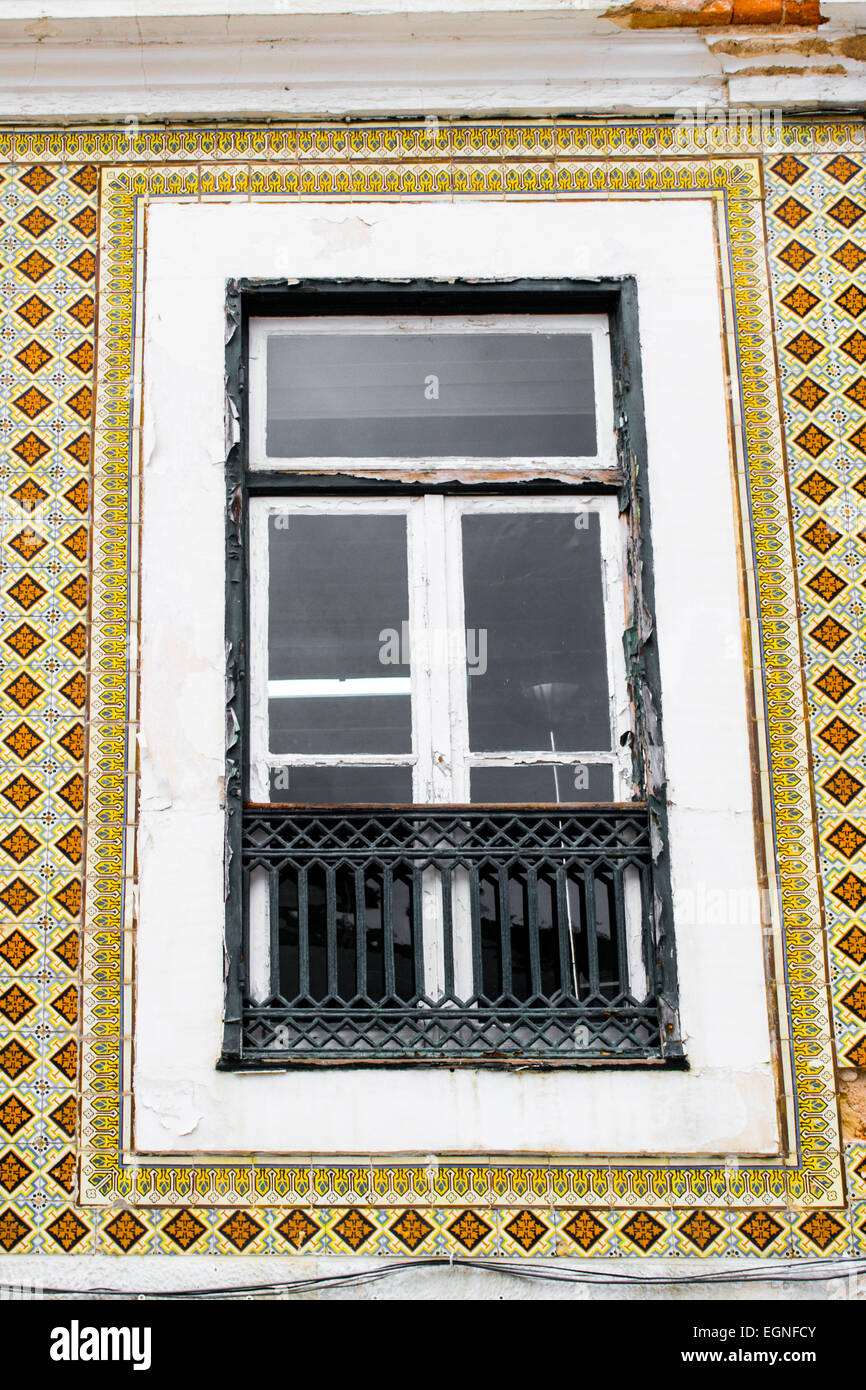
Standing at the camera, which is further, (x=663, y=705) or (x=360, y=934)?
(x=663, y=705)

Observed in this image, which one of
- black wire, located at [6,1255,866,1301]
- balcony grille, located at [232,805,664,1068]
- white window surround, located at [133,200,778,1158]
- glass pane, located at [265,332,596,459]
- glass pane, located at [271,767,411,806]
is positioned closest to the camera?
black wire, located at [6,1255,866,1301]

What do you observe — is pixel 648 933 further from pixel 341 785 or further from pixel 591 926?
pixel 341 785

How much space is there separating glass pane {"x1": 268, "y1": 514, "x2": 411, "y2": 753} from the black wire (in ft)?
5.11

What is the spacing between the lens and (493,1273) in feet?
15.1

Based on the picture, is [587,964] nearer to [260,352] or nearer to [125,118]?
[260,352]

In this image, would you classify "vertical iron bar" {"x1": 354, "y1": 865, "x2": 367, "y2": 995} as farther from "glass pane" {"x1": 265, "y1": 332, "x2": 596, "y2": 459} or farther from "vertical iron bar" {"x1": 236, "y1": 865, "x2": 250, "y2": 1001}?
"glass pane" {"x1": 265, "y1": 332, "x2": 596, "y2": 459}

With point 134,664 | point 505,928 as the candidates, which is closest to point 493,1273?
point 505,928

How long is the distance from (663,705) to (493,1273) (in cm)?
178

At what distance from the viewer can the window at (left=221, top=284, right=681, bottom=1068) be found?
482 cm

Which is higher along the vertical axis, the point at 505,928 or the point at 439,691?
the point at 439,691

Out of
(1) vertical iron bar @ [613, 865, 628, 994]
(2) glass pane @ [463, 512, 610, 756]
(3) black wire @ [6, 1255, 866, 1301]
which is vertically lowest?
(3) black wire @ [6, 1255, 866, 1301]

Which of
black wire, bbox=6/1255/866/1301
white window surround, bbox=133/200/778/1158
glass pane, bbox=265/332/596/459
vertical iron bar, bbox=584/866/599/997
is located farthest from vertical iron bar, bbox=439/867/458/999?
glass pane, bbox=265/332/596/459

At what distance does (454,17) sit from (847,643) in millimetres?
2479
